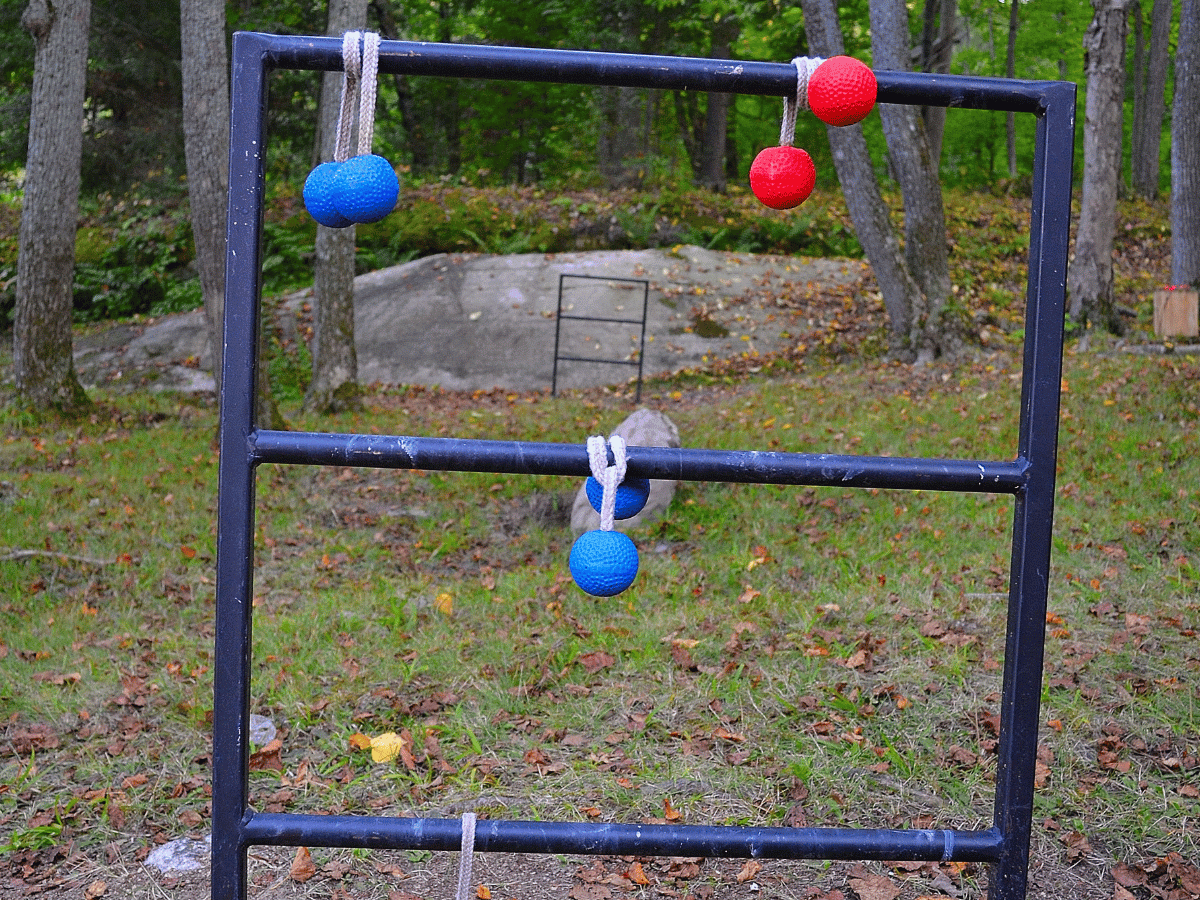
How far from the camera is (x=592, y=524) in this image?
5051 mm

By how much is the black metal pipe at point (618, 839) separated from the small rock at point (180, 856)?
1.37 metres

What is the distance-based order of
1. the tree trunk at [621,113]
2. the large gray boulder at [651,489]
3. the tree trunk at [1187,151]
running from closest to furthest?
the large gray boulder at [651,489]
the tree trunk at [1187,151]
the tree trunk at [621,113]

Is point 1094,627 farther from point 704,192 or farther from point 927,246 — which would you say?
point 704,192

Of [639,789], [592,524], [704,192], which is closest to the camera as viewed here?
[639,789]

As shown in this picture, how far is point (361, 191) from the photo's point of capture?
128 centimetres

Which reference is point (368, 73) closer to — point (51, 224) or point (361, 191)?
point (361, 191)

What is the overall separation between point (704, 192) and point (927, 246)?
5.71 m

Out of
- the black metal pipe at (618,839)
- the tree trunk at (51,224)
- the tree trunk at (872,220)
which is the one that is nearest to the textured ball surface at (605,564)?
the black metal pipe at (618,839)

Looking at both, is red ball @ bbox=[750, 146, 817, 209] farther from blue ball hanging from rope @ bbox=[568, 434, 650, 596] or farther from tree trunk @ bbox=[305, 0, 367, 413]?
tree trunk @ bbox=[305, 0, 367, 413]

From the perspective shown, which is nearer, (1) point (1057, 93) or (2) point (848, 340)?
(1) point (1057, 93)

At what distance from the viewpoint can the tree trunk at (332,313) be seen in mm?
8266

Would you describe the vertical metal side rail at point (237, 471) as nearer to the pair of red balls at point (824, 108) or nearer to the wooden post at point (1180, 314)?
the pair of red balls at point (824, 108)

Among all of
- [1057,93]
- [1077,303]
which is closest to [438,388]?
[1077,303]

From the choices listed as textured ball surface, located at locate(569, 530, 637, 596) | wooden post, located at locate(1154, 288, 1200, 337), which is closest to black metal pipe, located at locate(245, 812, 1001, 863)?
textured ball surface, located at locate(569, 530, 637, 596)
